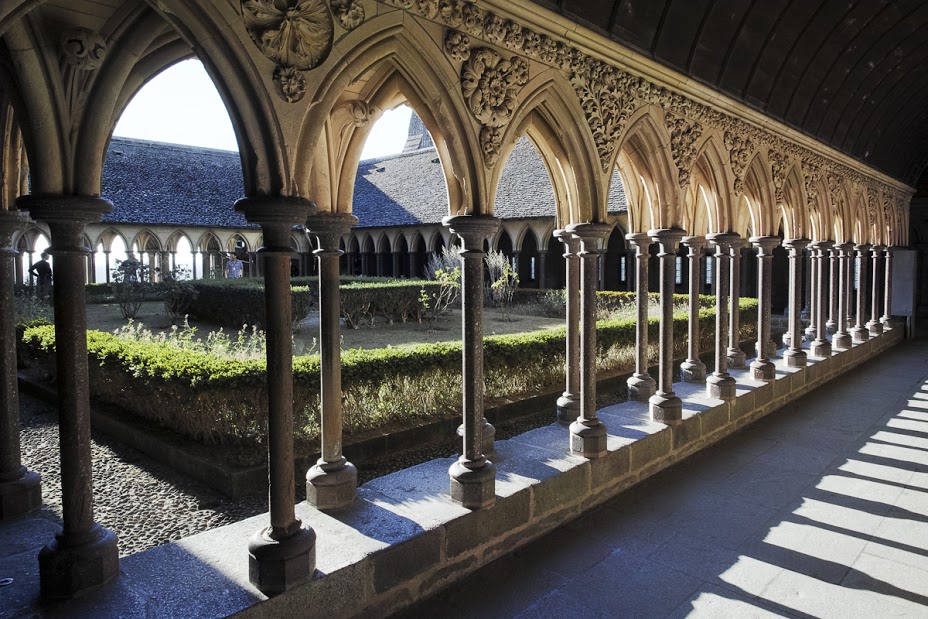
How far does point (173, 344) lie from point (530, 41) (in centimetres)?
502

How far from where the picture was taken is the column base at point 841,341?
31.6ft

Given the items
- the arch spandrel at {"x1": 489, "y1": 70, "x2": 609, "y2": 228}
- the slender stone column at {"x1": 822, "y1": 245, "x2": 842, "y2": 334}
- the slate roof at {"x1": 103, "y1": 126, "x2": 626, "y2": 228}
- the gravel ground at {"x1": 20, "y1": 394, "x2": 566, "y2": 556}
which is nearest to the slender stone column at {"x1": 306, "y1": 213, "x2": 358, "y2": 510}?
the gravel ground at {"x1": 20, "y1": 394, "x2": 566, "y2": 556}

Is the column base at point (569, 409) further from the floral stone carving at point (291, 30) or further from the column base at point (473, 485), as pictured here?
the floral stone carving at point (291, 30)

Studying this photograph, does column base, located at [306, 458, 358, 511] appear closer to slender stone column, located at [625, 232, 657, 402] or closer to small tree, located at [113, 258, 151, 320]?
slender stone column, located at [625, 232, 657, 402]

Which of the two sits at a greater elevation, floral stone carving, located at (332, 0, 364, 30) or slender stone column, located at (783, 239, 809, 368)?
floral stone carving, located at (332, 0, 364, 30)

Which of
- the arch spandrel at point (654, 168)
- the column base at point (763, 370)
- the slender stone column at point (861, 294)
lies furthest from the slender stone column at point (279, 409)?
the slender stone column at point (861, 294)

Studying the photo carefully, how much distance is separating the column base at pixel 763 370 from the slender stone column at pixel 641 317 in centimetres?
174

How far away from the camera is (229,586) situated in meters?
2.68

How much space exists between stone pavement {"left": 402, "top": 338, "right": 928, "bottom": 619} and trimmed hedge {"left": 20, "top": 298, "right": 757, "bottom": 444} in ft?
7.55

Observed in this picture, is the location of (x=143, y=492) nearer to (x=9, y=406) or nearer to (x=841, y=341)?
(x=9, y=406)

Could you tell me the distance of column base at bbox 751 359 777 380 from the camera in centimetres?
700

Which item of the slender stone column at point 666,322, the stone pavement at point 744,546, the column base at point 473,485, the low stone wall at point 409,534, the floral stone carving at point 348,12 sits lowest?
the stone pavement at point 744,546

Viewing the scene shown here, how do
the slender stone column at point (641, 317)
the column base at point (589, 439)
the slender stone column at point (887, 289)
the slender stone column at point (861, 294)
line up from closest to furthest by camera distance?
the column base at point (589, 439) < the slender stone column at point (641, 317) < the slender stone column at point (861, 294) < the slender stone column at point (887, 289)

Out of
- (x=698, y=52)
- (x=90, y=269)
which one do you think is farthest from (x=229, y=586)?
(x=90, y=269)
